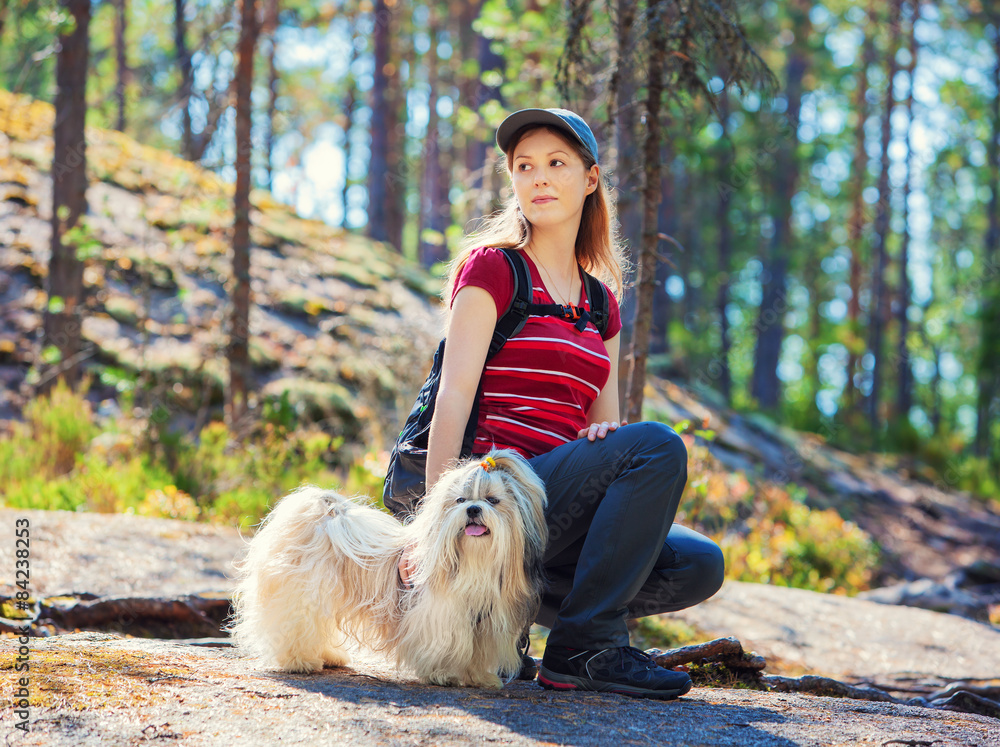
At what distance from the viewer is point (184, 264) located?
9.88m

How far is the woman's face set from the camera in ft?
9.60

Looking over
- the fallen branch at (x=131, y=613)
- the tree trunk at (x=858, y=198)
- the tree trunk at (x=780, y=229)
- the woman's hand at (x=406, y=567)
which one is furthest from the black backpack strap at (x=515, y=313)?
Result: the tree trunk at (x=858, y=198)

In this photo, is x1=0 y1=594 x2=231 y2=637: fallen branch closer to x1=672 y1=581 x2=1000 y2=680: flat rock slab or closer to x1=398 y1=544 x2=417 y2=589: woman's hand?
x1=398 y1=544 x2=417 y2=589: woman's hand

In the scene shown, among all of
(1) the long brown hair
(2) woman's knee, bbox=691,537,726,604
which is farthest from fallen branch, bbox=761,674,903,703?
(1) the long brown hair

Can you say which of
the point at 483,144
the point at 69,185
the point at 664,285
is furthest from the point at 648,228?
the point at 483,144

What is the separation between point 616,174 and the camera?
5840 millimetres

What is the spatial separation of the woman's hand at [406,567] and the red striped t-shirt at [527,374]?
0.40 m

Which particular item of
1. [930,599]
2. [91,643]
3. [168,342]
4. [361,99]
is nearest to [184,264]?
[168,342]

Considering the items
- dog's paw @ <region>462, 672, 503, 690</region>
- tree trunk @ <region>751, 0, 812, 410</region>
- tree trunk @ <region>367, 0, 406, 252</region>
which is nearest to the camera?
dog's paw @ <region>462, 672, 503, 690</region>

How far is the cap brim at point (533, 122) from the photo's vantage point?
2.87 metres

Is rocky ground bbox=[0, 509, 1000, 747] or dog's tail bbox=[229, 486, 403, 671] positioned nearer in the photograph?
Answer: rocky ground bbox=[0, 509, 1000, 747]

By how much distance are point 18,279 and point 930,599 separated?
9.29 m

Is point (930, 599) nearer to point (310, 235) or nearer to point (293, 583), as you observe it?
point (293, 583)

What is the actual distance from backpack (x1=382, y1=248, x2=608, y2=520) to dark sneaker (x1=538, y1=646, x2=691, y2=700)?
2.25ft
